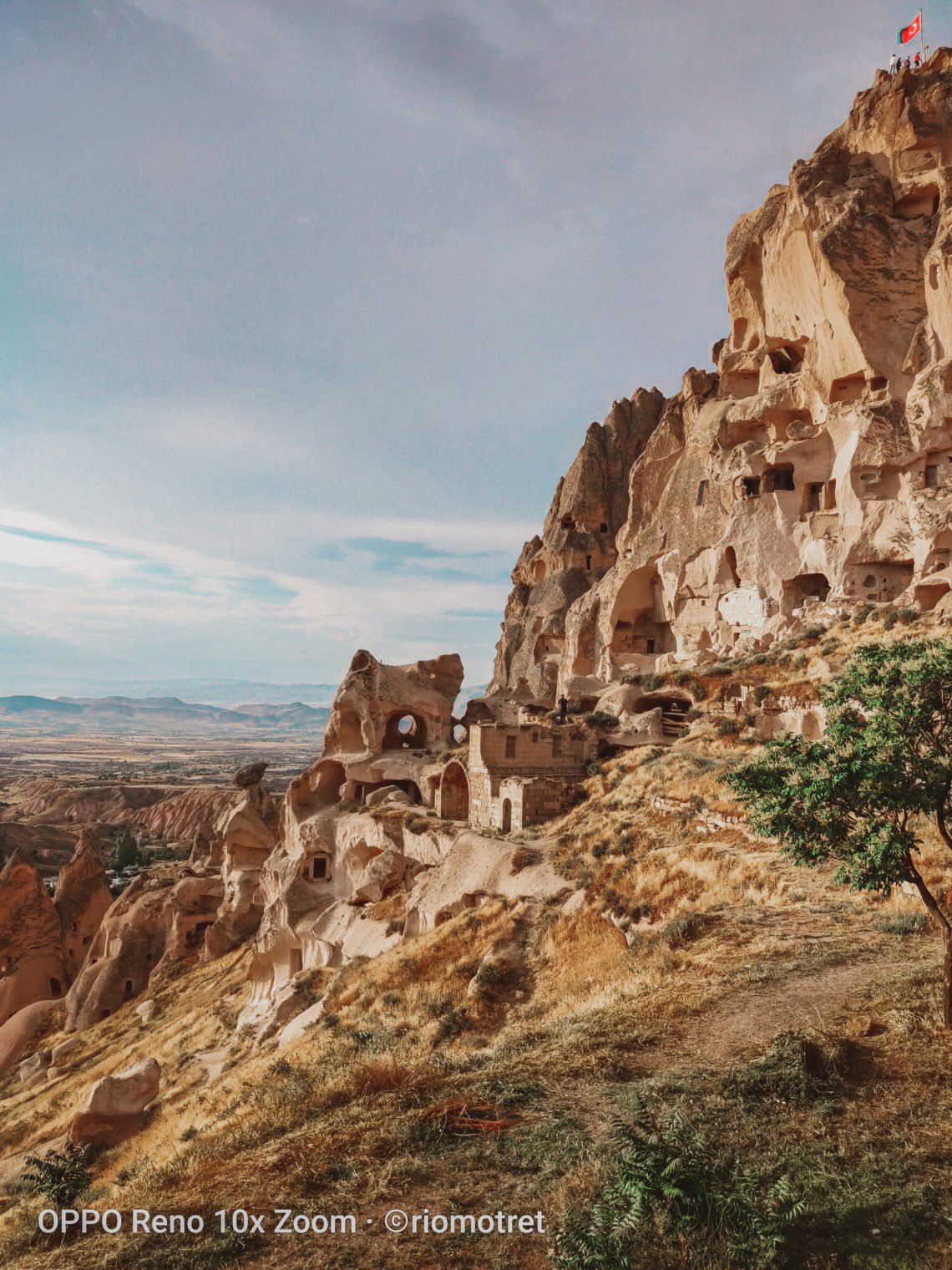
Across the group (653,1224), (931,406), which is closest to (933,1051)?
(653,1224)

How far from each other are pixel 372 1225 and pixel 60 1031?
99.7ft

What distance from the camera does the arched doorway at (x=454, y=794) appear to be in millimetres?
27375

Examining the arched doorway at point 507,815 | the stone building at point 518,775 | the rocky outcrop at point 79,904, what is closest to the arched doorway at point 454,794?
the stone building at point 518,775

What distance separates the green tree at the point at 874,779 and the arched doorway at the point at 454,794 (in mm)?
19197

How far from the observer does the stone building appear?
77.5ft

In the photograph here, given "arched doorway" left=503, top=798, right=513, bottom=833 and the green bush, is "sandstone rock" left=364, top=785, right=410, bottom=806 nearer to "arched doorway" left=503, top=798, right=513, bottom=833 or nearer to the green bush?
"arched doorway" left=503, top=798, right=513, bottom=833

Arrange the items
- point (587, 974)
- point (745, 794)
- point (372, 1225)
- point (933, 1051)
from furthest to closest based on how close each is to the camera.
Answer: point (587, 974) → point (745, 794) → point (933, 1051) → point (372, 1225)

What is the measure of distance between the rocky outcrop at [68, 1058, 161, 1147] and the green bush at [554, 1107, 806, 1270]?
13.8 meters

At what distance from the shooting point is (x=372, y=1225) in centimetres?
572

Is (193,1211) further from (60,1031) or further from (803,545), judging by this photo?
(803,545)

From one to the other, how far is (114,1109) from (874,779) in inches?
628

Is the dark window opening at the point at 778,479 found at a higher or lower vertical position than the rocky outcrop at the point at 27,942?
higher

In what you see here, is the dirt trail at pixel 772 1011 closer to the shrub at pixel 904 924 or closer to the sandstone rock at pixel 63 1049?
the shrub at pixel 904 924

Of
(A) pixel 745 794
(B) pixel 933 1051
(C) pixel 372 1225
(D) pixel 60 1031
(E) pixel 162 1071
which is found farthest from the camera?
(D) pixel 60 1031
